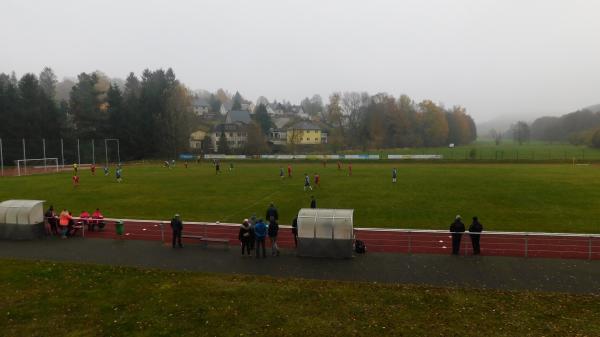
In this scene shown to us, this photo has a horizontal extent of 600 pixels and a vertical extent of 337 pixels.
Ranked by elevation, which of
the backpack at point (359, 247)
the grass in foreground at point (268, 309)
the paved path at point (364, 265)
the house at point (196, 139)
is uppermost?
the house at point (196, 139)

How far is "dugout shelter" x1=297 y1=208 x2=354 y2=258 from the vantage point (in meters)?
14.9

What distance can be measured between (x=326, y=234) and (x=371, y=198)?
46.0ft

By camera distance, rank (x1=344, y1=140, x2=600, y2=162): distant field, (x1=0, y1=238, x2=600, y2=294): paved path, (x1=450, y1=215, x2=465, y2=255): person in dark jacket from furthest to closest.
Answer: (x1=344, y1=140, x2=600, y2=162): distant field, (x1=450, y1=215, x2=465, y2=255): person in dark jacket, (x1=0, y1=238, x2=600, y2=294): paved path

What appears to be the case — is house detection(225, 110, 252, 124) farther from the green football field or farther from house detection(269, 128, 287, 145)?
the green football field

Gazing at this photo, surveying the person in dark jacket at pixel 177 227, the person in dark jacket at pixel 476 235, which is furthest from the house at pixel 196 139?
the person in dark jacket at pixel 476 235

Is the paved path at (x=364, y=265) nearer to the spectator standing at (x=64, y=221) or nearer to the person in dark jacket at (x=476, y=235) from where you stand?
the person in dark jacket at (x=476, y=235)

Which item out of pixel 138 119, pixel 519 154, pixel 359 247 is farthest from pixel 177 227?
pixel 519 154

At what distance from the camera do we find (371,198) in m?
28.5

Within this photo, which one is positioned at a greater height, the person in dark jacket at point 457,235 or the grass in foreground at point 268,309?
the person in dark jacket at point 457,235

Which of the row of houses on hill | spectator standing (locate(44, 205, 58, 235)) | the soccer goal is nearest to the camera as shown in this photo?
spectator standing (locate(44, 205, 58, 235))

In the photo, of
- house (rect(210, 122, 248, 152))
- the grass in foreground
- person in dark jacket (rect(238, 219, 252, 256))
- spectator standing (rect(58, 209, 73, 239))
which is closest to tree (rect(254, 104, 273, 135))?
house (rect(210, 122, 248, 152))

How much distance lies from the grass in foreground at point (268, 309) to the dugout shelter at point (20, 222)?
215 inches

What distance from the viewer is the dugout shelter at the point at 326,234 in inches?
586

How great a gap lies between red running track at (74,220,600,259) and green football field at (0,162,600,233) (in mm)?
2585
